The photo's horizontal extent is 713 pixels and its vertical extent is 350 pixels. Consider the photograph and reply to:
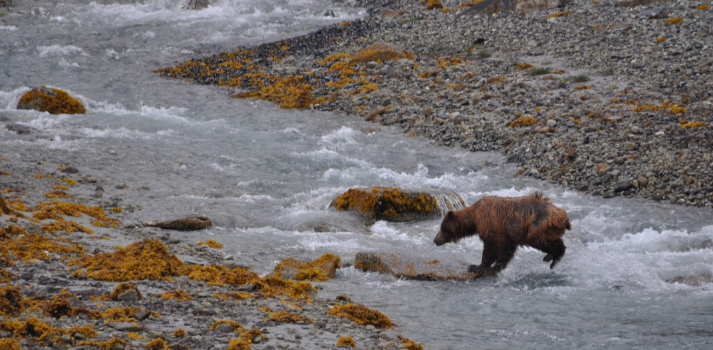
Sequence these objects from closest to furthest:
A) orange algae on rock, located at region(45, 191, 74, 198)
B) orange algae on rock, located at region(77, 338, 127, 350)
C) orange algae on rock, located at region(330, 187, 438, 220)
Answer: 1. orange algae on rock, located at region(77, 338, 127, 350)
2. orange algae on rock, located at region(45, 191, 74, 198)
3. orange algae on rock, located at region(330, 187, 438, 220)

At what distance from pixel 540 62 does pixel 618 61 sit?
218 centimetres

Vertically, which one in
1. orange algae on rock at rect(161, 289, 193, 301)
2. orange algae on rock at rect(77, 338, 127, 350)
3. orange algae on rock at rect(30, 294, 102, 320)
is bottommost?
orange algae on rock at rect(161, 289, 193, 301)

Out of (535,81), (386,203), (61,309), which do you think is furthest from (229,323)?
A: (535,81)

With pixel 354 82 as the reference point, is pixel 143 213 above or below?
below

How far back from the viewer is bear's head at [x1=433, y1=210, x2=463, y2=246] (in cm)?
809

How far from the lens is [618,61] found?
53.3ft

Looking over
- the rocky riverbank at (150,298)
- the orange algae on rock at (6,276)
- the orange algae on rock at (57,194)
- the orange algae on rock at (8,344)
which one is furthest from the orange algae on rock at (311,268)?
the orange algae on rock at (57,194)

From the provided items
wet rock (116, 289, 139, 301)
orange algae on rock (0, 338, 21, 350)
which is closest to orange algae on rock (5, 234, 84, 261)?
wet rock (116, 289, 139, 301)

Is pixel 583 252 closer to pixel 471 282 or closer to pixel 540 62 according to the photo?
pixel 471 282

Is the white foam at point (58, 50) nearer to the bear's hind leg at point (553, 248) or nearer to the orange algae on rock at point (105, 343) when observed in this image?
the bear's hind leg at point (553, 248)

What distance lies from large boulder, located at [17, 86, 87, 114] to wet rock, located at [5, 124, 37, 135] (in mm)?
1655

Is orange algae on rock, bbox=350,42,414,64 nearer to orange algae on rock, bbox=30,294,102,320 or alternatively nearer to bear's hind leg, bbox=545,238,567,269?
bear's hind leg, bbox=545,238,567,269

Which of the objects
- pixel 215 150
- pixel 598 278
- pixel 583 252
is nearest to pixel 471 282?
pixel 598 278

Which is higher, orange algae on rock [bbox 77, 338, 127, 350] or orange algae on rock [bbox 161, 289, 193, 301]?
orange algae on rock [bbox 77, 338, 127, 350]
